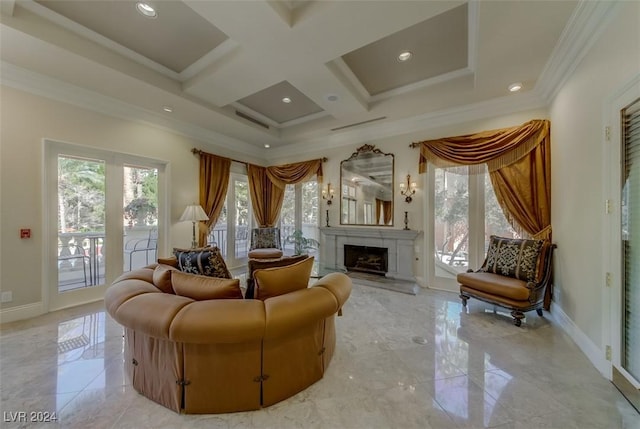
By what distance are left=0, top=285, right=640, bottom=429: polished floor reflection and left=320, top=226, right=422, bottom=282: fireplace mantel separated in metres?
1.68

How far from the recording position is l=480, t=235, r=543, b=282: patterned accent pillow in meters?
3.07

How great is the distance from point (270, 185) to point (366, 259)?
3088 mm

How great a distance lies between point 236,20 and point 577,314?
4386mm

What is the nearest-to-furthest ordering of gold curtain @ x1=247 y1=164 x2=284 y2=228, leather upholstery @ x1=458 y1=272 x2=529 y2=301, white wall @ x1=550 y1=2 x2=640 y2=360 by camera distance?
1. white wall @ x1=550 y1=2 x2=640 y2=360
2. leather upholstery @ x1=458 y1=272 x2=529 y2=301
3. gold curtain @ x1=247 y1=164 x2=284 y2=228

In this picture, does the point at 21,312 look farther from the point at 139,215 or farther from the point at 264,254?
the point at 264,254

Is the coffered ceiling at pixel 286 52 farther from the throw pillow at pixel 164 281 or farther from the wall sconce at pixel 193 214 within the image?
the throw pillow at pixel 164 281

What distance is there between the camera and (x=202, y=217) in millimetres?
4523

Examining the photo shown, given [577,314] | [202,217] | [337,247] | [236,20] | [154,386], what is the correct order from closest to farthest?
[154,386] → [236,20] → [577,314] → [202,217] → [337,247]

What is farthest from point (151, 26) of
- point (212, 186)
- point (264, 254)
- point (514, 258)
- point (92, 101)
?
point (514, 258)

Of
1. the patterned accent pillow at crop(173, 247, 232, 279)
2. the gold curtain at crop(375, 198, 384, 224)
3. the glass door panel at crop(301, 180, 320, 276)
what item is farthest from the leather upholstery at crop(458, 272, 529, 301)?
the glass door panel at crop(301, 180, 320, 276)

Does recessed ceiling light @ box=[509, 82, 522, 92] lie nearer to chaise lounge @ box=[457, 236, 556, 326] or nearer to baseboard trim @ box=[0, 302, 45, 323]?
chaise lounge @ box=[457, 236, 556, 326]

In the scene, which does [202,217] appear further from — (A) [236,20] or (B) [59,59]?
(A) [236,20]

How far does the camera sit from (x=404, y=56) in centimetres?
299

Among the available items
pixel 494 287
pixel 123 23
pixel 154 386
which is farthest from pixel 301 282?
pixel 123 23
